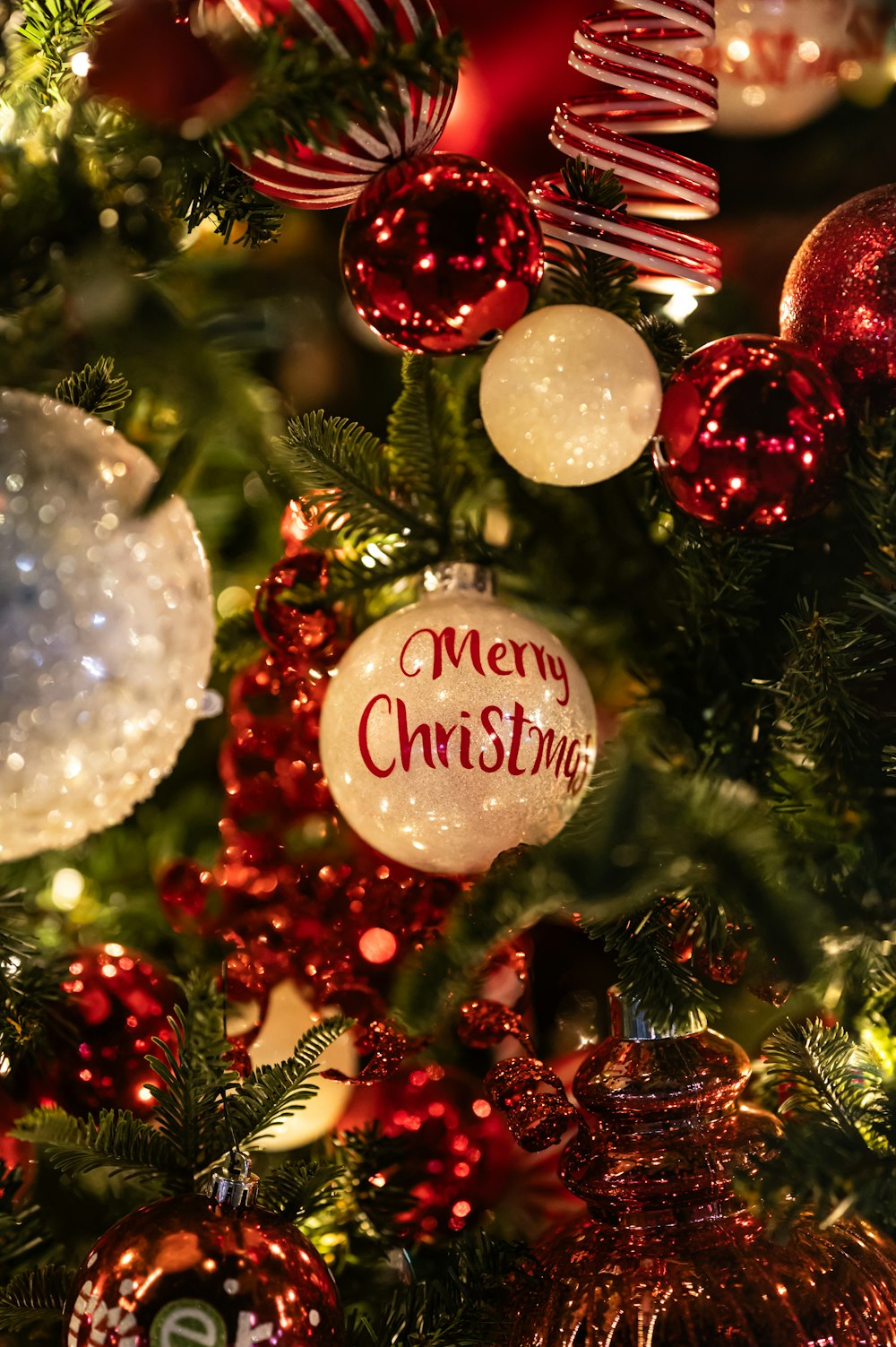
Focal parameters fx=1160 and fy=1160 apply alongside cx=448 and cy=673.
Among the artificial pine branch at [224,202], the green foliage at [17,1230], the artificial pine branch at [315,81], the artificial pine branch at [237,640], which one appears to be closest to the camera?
the artificial pine branch at [315,81]

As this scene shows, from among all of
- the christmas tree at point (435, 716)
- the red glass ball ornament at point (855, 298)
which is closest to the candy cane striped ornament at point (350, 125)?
the christmas tree at point (435, 716)

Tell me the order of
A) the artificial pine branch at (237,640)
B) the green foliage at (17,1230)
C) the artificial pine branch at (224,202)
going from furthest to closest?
1. the artificial pine branch at (237,640)
2. the green foliage at (17,1230)
3. the artificial pine branch at (224,202)

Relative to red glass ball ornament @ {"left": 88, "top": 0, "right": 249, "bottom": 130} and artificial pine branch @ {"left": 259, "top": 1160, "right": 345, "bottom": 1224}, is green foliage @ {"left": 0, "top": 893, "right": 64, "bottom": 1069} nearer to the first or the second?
artificial pine branch @ {"left": 259, "top": 1160, "right": 345, "bottom": 1224}

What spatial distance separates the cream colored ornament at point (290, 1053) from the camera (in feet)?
2.37

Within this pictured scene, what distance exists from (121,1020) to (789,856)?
0.43m

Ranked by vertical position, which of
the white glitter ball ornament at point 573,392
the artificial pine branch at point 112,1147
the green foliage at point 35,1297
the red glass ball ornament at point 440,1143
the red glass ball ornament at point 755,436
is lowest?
the red glass ball ornament at point 440,1143

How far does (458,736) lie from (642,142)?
0.34 m

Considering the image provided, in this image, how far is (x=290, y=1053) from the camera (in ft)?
2.49

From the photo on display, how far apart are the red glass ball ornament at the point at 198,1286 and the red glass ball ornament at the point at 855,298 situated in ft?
1.68

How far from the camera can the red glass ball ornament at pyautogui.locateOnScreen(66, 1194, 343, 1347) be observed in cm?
50

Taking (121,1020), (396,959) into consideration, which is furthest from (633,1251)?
(121,1020)

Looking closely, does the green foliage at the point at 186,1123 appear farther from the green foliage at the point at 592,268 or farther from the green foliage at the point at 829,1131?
the green foliage at the point at 592,268

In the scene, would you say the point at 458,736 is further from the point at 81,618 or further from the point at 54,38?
the point at 54,38

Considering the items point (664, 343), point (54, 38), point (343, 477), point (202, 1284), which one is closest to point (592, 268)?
point (664, 343)
